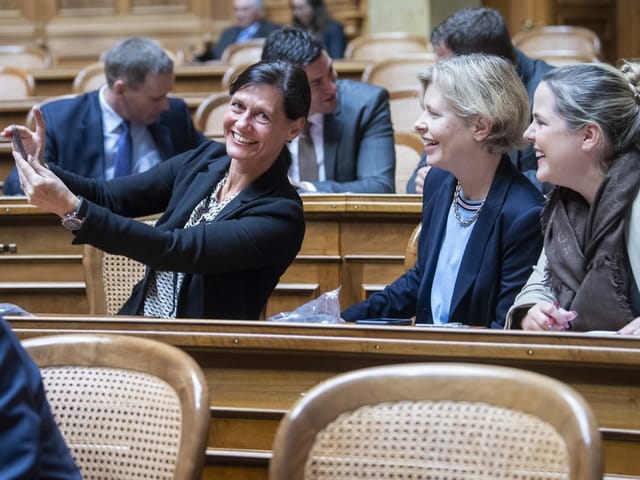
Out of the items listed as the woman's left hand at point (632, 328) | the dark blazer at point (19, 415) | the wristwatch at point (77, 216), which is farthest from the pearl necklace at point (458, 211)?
the dark blazer at point (19, 415)

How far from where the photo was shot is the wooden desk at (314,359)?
5.99ft

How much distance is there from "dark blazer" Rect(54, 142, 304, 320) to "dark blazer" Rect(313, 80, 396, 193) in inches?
48.2

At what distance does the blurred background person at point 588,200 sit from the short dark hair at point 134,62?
2.07 meters

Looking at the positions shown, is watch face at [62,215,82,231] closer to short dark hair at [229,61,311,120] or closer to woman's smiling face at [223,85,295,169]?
woman's smiling face at [223,85,295,169]

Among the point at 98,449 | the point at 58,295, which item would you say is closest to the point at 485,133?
the point at 98,449

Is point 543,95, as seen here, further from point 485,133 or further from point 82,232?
point 82,232

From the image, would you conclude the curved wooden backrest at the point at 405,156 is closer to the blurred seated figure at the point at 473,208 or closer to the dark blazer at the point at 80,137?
the dark blazer at the point at 80,137

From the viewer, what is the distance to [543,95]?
2.29 meters

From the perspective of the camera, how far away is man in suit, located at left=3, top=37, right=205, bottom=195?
392cm

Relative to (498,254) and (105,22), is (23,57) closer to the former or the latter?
(105,22)

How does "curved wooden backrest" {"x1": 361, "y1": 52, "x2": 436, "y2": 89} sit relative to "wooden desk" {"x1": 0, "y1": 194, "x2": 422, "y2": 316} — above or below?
above

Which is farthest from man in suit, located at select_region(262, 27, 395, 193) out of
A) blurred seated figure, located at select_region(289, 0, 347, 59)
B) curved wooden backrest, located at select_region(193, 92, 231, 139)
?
blurred seated figure, located at select_region(289, 0, 347, 59)

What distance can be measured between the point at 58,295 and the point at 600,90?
1757 millimetres

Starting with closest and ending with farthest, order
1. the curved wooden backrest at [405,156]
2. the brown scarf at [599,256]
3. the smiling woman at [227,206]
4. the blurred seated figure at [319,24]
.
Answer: the brown scarf at [599,256]
the smiling woman at [227,206]
the curved wooden backrest at [405,156]
the blurred seated figure at [319,24]
